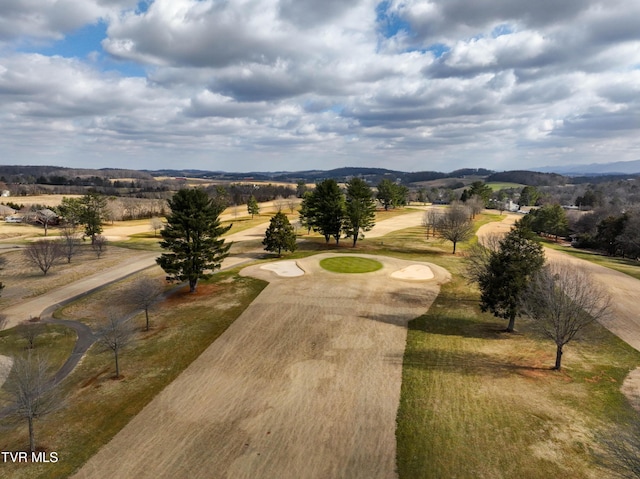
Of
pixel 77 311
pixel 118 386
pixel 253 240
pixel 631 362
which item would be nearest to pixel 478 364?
pixel 631 362

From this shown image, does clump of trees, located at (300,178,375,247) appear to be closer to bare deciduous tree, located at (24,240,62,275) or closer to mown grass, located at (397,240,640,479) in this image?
mown grass, located at (397,240,640,479)

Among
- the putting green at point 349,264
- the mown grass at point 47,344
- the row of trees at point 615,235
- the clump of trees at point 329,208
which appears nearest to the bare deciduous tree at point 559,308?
the putting green at point 349,264

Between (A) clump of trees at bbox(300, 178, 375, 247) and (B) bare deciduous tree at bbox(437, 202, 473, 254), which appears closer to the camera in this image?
(B) bare deciduous tree at bbox(437, 202, 473, 254)

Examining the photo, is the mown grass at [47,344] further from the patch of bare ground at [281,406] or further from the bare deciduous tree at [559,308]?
the bare deciduous tree at [559,308]

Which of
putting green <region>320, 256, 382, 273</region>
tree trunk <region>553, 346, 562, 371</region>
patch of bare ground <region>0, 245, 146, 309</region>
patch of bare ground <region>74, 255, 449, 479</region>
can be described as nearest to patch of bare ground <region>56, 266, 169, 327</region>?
patch of bare ground <region>0, 245, 146, 309</region>

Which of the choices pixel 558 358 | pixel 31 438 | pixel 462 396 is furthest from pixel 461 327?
pixel 31 438

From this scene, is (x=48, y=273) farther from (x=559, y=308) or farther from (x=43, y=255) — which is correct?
(x=559, y=308)
